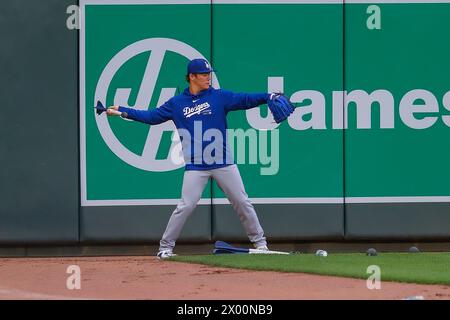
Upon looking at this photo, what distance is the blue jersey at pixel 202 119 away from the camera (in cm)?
1254

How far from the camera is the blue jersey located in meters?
12.5

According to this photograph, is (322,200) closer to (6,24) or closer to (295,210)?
(295,210)

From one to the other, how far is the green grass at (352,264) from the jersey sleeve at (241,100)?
150cm

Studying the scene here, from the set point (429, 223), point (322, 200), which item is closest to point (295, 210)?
point (322, 200)

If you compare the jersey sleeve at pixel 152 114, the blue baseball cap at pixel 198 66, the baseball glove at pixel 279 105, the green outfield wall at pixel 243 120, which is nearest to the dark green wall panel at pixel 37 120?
the green outfield wall at pixel 243 120

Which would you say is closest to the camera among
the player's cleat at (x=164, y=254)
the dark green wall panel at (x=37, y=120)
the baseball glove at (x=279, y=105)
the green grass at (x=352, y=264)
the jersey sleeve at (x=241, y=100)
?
the green grass at (x=352, y=264)

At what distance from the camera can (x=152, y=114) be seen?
41.5 ft

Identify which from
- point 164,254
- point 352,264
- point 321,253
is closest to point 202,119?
point 164,254

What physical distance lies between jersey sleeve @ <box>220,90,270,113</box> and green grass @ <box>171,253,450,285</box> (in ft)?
4.92

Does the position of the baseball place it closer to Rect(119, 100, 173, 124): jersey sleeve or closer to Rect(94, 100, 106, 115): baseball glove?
Rect(119, 100, 173, 124): jersey sleeve

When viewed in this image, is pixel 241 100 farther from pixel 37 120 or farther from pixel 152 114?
pixel 37 120

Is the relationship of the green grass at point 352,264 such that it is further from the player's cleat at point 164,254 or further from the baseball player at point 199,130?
the baseball player at point 199,130

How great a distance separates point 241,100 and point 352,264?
1949mm

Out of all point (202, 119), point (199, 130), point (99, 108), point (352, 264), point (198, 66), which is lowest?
point (352, 264)
